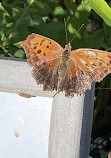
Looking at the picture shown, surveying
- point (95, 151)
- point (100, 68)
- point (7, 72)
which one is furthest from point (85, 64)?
point (95, 151)

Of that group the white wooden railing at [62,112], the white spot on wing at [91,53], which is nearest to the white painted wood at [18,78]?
the white wooden railing at [62,112]

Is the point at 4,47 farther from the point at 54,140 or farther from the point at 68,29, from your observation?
the point at 54,140

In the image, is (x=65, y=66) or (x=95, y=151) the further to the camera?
(x=95, y=151)

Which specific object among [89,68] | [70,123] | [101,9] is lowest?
[70,123]

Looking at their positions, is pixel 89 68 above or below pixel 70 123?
above

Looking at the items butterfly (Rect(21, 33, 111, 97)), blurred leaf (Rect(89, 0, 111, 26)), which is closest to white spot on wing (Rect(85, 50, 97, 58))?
butterfly (Rect(21, 33, 111, 97))

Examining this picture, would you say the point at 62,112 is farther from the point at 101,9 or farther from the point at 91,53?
the point at 101,9

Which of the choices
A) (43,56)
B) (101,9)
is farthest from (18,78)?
(101,9)
